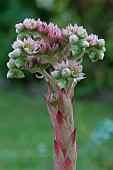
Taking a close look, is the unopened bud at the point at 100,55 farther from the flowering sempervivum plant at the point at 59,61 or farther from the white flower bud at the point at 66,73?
the white flower bud at the point at 66,73

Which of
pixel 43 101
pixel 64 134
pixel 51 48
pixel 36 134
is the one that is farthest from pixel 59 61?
pixel 43 101

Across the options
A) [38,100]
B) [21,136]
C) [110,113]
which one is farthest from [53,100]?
[38,100]

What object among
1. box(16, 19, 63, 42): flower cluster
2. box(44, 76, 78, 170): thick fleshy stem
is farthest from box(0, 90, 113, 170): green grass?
box(16, 19, 63, 42): flower cluster

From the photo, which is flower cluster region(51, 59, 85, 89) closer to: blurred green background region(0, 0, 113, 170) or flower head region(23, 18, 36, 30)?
flower head region(23, 18, 36, 30)

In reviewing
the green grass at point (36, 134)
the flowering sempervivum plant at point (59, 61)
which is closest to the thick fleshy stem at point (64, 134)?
the flowering sempervivum plant at point (59, 61)

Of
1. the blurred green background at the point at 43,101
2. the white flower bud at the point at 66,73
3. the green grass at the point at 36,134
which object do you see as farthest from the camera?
the blurred green background at the point at 43,101

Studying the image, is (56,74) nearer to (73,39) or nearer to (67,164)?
(73,39)

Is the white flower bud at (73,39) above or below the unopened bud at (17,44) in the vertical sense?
below
